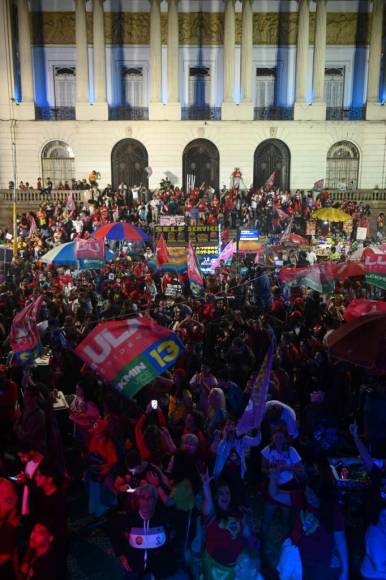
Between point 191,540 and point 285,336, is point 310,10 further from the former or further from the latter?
point 191,540

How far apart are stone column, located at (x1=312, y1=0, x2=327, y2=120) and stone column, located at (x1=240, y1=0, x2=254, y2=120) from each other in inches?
141

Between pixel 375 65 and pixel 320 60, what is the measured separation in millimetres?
3171

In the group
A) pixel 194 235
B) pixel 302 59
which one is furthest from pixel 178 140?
pixel 194 235

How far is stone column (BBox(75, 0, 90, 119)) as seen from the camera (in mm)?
28344

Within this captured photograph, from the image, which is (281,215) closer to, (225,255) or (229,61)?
(225,255)

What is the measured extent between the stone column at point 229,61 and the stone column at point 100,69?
266 inches

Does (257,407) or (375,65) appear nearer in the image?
(257,407)

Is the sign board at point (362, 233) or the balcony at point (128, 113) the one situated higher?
the balcony at point (128, 113)

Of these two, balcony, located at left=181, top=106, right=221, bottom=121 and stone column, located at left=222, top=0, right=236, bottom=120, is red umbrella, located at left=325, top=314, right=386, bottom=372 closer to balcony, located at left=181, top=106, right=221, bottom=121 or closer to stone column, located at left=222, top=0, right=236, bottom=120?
stone column, located at left=222, top=0, right=236, bottom=120

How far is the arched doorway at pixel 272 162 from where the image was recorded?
30000 mm

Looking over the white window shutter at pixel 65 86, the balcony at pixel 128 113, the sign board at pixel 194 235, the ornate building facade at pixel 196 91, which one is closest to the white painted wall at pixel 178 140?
the ornate building facade at pixel 196 91

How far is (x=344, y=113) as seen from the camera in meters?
30.3

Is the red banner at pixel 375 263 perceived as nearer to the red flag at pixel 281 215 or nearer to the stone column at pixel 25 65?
the red flag at pixel 281 215

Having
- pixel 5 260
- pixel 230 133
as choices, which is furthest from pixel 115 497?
pixel 230 133
